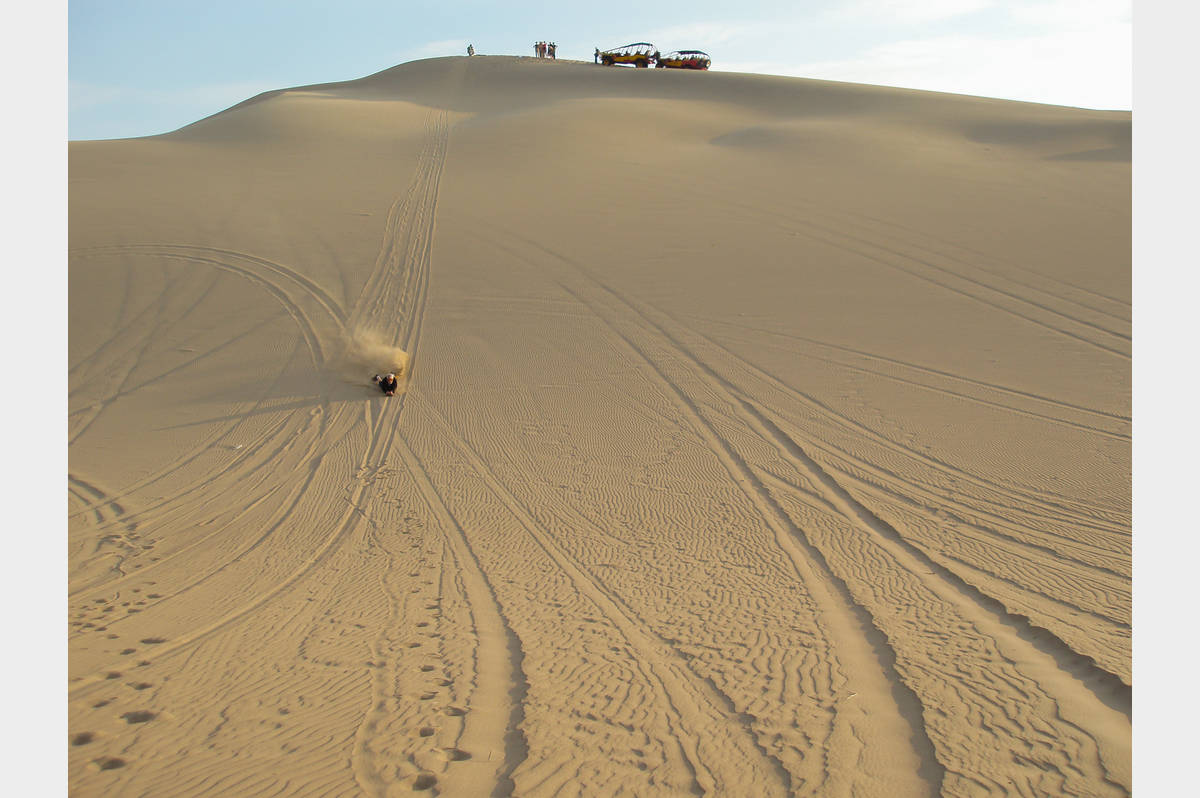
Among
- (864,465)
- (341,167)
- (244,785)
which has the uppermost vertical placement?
(341,167)

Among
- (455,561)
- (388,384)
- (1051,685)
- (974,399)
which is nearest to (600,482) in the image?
(455,561)

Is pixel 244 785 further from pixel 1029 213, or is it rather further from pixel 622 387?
pixel 1029 213

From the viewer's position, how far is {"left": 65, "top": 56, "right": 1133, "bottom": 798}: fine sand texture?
404 cm

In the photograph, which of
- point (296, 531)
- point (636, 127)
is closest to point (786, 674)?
point (296, 531)

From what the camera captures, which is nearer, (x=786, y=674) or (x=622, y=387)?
(x=786, y=674)

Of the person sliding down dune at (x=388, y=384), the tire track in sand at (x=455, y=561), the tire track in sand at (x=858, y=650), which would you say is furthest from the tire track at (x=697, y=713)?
the person sliding down dune at (x=388, y=384)

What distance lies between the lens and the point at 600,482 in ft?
26.2

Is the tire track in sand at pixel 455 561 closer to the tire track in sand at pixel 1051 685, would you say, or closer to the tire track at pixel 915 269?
the tire track in sand at pixel 1051 685

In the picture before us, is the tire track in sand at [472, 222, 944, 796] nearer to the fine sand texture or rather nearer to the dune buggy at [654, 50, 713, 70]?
the fine sand texture

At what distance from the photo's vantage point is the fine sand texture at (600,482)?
404cm

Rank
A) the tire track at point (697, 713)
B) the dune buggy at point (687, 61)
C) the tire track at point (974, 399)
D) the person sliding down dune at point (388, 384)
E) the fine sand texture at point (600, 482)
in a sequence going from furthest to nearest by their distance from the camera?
the dune buggy at point (687, 61) → the person sliding down dune at point (388, 384) → the tire track at point (974, 399) → the fine sand texture at point (600, 482) → the tire track at point (697, 713)

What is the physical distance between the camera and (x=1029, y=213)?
54.5 ft

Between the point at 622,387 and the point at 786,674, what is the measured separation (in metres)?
5.95

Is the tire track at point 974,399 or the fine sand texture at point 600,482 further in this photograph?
the tire track at point 974,399
